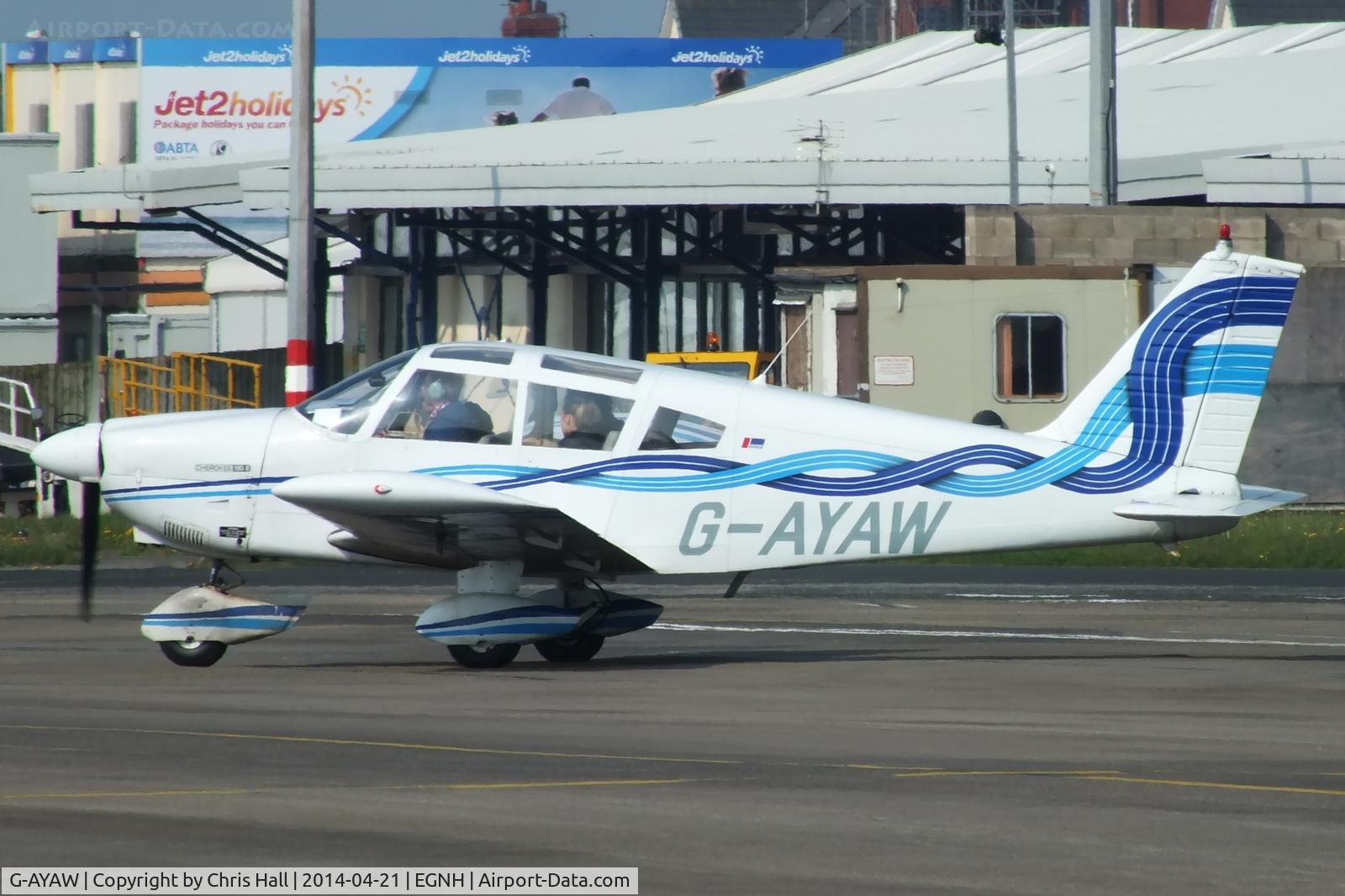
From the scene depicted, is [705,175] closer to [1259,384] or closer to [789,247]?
[789,247]

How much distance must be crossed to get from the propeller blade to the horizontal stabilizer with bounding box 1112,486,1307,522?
22.1 ft

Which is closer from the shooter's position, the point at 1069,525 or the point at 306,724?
the point at 306,724

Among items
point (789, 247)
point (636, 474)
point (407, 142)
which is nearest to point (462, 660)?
point (636, 474)

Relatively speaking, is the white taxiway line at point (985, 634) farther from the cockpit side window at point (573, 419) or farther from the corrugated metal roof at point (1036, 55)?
the corrugated metal roof at point (1036, 55)

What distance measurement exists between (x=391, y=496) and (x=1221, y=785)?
5413 millimetres

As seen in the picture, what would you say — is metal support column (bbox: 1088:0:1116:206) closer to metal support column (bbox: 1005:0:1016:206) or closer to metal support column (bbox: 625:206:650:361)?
metal support column (bbox: 1005:0:1016:206)

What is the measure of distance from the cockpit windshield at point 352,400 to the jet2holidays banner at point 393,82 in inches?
2551

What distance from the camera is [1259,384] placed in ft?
40.4

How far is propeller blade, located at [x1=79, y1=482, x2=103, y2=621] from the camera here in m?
12.8

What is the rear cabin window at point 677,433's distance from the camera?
→ 40.0 ft

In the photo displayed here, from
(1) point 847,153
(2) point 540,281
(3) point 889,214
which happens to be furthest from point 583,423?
(2) point 540,281

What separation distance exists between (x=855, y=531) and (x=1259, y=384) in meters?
2.77

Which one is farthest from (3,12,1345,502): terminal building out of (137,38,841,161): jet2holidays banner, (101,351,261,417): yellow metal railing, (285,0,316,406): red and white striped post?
(137,38,841,161): jet2holidays banner

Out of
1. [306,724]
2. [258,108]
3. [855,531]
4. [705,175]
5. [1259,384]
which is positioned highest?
[258,108]
